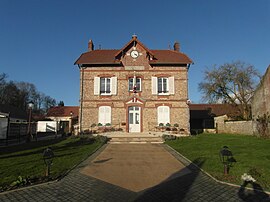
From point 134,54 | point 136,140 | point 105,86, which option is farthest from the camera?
A: point 134,54

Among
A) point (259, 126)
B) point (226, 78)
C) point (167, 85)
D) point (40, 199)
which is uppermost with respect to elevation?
point (226, 78)

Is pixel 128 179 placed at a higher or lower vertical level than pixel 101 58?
lower

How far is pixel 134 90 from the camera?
59.4ft

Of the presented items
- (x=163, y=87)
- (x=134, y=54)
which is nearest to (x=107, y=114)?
(x=163, y=87)

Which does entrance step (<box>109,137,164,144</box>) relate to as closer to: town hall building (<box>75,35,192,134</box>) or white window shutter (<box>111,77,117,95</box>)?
town hall building (<box>75,35,192,134</box>)

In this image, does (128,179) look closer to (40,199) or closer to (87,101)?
(40,199)

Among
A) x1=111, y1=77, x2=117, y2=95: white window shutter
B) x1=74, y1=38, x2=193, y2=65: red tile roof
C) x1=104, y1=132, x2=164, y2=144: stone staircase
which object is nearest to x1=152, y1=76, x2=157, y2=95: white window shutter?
x1=74, y1=38, x2=193, y2=65: red tile roof

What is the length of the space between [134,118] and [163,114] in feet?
8.61

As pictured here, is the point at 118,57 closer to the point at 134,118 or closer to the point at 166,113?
the point at 134,118

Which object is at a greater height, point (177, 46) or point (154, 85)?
point (177, 46)

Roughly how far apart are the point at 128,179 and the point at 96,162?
8.05 ft

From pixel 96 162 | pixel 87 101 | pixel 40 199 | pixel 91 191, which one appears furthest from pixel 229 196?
pixel 87 101

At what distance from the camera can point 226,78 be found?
1085 inches

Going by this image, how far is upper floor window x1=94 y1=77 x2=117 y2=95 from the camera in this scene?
18.2 m
